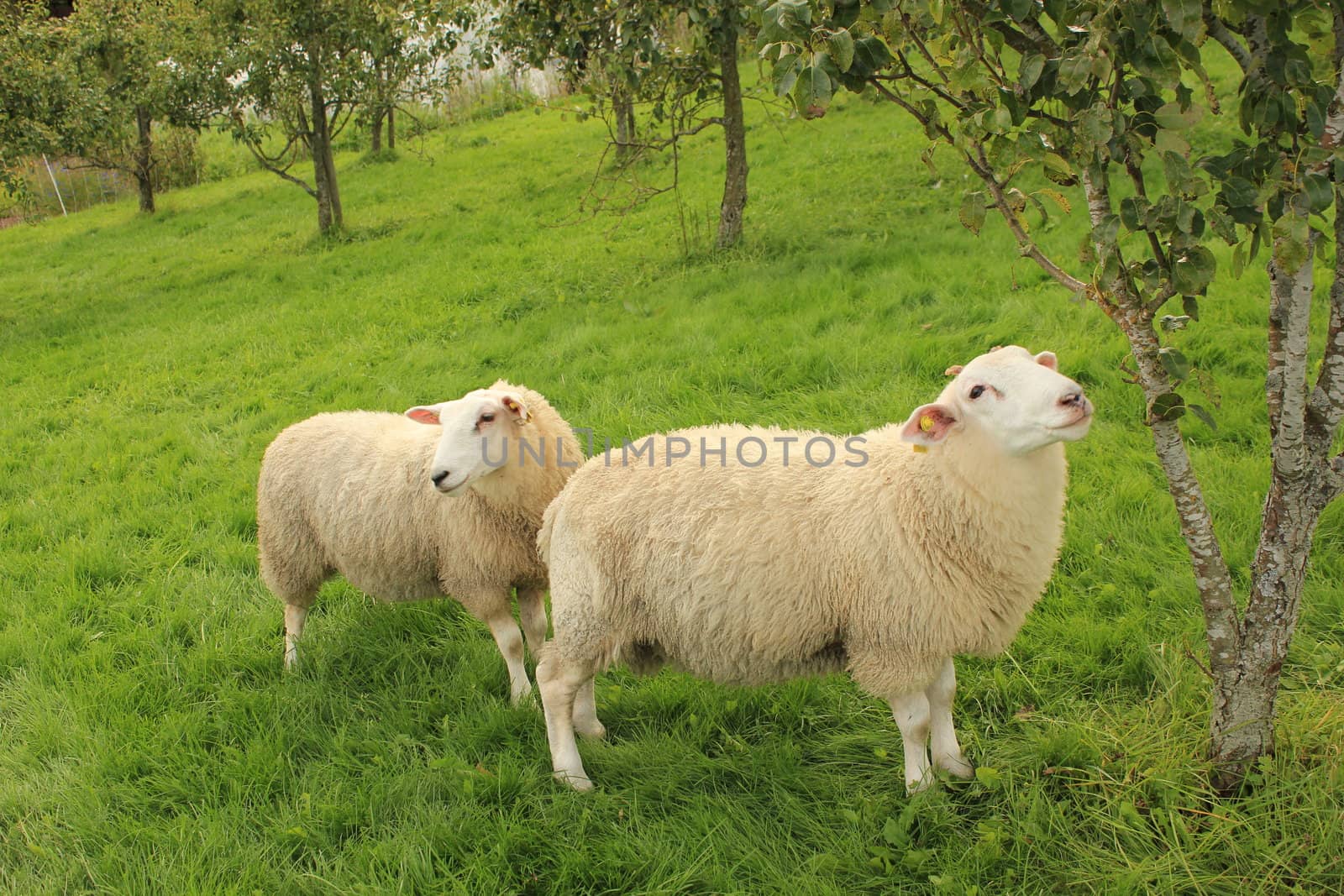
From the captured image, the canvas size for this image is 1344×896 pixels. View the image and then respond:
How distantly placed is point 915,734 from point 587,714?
120 cm

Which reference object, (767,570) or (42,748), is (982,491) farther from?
(42,748)

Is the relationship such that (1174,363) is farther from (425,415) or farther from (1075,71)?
(425,415)

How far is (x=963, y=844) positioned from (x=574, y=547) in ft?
4.92

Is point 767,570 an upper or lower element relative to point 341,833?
upper

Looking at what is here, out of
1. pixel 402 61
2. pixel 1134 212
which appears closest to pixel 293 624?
pixel 1134 212

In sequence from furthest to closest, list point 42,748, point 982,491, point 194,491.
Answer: point 194,491
point 42,748
point 982,491

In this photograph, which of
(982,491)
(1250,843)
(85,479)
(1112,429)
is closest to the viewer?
(1250,843)

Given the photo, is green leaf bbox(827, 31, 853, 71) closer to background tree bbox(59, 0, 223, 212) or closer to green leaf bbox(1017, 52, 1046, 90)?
green leaf bbox(1017, 52, 1046, 90)

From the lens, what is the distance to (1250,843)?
2357 millimetres

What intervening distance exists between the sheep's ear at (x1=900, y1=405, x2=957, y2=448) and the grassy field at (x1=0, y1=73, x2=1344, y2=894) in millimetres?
1052

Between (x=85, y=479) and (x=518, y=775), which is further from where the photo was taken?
(x=85, y=479)

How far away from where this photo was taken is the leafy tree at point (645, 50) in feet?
22.1

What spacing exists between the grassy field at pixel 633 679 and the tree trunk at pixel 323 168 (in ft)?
15.7

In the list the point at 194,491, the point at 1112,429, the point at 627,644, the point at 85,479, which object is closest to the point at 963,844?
the point at 627,644
